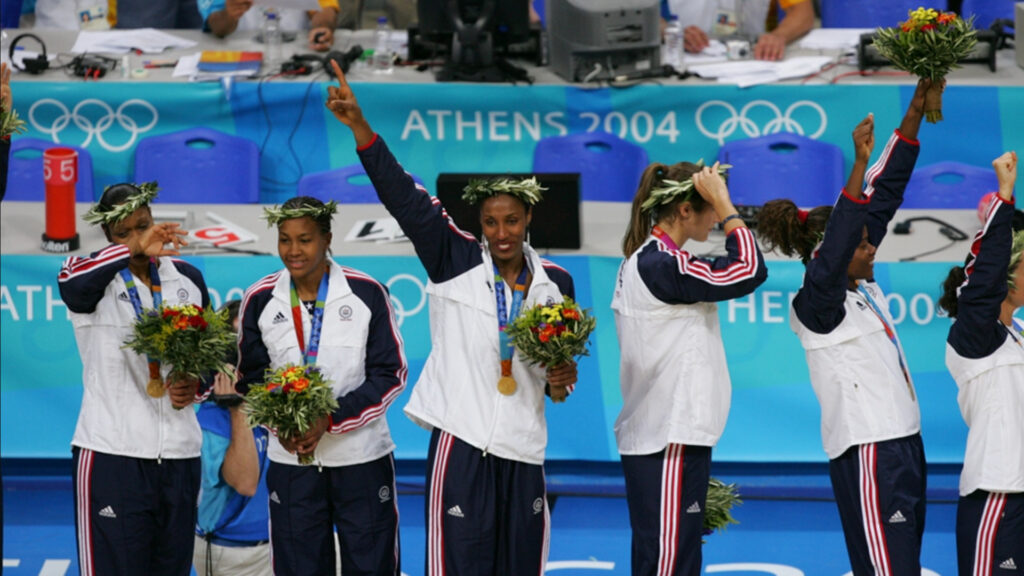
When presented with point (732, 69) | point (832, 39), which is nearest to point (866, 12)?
point (832, 39)

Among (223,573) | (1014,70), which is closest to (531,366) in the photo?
(223,573)

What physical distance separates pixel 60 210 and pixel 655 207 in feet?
11.5

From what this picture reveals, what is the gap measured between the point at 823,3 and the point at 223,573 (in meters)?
6.91

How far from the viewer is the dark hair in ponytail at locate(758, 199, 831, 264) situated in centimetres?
569

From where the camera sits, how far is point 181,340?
17.9 ft

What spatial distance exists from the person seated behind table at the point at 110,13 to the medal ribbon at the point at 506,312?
253 inches

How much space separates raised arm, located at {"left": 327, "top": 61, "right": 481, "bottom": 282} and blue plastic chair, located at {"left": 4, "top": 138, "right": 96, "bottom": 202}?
4.44 m

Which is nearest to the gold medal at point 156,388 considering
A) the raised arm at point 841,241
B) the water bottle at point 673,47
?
the raised arm at point 841,241

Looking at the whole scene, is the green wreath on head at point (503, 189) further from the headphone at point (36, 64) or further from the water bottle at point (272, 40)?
the headphone at point (36, 64)

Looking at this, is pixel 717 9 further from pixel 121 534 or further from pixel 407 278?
pixel 121 534

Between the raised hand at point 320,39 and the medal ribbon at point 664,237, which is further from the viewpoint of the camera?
the raised hand at point 320,39

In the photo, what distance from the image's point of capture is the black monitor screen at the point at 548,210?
7281mm

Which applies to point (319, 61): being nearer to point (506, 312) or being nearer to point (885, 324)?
point (506, 312)

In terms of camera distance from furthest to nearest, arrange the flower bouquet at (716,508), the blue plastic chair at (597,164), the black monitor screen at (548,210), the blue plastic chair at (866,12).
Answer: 1. the blue plastic chair at (866,12)
2. the blue plastic chair at (597,164)
3. the black monitor screen at (548,210)
4. the flower bouquet at (716,508)
